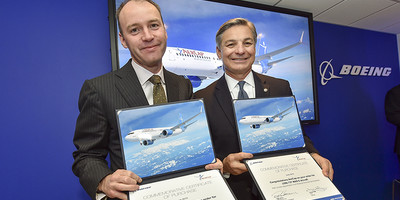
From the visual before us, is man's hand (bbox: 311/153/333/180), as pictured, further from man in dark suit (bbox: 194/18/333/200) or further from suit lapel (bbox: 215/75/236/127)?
suit lapel (bbox: 215/75/236/127)

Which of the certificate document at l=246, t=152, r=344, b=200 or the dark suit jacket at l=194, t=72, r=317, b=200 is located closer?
the certificate document at l=246, t=152, r=344, b=200

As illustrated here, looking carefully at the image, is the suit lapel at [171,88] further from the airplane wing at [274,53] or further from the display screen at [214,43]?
the airplane wing at [274,53]

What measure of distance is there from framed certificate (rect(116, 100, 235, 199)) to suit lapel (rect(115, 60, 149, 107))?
0.16 metres

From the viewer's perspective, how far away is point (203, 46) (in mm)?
2914

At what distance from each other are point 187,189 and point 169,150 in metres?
0.17

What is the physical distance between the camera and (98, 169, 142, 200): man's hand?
31.9 inches

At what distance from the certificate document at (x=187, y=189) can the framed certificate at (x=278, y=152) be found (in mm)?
182

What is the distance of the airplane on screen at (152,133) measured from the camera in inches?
34.4

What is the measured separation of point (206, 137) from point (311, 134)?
11.0 feet

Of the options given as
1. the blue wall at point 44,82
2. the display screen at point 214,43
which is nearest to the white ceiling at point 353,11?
the display screen at point 214,43

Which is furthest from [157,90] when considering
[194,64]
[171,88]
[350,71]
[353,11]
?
[350,71]

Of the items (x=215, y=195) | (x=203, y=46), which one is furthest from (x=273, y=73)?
(x=215, y=195)

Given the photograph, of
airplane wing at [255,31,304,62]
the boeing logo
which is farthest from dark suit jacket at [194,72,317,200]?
the boeing logo
